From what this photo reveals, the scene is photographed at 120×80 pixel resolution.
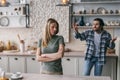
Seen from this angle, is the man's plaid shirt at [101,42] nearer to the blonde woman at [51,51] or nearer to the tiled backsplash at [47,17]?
the tiled backsplash at [47,17]

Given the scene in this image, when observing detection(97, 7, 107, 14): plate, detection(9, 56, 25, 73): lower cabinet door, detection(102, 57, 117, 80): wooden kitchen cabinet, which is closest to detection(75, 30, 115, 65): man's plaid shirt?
detection(102, 57, 117, 80): wooden kitchen cabinet

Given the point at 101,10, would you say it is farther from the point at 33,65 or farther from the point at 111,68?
the point at 33,65

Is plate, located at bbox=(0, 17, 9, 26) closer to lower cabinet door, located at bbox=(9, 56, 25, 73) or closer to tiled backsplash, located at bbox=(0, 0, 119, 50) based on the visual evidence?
tiled backsplash, located at bbox=(0, 0, 119, 50)

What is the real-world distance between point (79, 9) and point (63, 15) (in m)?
0.40

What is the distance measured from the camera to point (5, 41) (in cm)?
579

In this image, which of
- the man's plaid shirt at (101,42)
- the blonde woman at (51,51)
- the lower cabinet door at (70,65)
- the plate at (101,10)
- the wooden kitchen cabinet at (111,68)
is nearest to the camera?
the blonde woman at (51,51)

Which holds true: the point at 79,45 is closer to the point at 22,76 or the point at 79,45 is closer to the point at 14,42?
the point at 14,42

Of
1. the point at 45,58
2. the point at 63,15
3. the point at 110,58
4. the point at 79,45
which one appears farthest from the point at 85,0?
the point at 45,58

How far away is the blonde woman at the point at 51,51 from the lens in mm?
Result: 3195

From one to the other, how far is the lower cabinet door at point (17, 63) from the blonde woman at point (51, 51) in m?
1.99

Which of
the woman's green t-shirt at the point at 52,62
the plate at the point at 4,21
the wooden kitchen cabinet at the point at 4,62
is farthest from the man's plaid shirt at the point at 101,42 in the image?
the plate at the point at 4,21

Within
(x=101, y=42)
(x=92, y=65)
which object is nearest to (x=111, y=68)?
(x=92, y=65)

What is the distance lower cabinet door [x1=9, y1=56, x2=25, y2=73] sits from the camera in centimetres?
518

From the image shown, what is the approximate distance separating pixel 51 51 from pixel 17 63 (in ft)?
7.07
